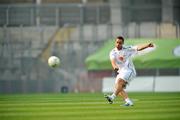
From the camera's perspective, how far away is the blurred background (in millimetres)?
50906

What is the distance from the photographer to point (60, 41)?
172 feet

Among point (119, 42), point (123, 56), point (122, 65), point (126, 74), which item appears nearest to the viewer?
point (119, 42)

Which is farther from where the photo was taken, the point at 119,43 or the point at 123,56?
the point at 123,56

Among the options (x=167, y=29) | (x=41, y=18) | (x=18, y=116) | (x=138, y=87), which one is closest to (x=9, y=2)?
(x=41, y=18)

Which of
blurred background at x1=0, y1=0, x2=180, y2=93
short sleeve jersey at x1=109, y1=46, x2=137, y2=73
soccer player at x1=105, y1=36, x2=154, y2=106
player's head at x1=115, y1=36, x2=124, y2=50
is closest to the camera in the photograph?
player's head at x1=115, y1=36, x2=124, y2=50

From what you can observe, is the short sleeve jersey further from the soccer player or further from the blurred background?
the blurred background

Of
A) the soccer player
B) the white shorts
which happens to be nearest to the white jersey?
the soccer player

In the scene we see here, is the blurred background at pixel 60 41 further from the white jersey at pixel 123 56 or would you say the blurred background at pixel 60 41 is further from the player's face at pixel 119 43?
the player's face at pixel 119 43

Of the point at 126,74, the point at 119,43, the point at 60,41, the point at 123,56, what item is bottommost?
the point at 126,74

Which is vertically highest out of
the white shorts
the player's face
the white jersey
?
the player's face

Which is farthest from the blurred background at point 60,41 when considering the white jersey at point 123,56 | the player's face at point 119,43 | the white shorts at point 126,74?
the player's face at point 119,43

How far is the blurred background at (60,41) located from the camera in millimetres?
50906

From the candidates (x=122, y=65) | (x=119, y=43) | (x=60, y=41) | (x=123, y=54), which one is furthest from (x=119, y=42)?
(x=60, y=41)

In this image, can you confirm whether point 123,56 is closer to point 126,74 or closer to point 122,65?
point 122,65
